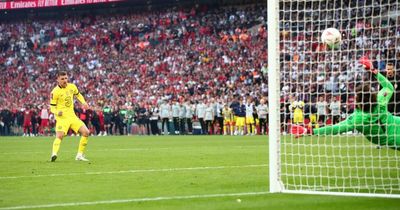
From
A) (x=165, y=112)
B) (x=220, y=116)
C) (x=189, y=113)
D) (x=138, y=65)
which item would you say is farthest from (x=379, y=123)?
(x=138, y=65)

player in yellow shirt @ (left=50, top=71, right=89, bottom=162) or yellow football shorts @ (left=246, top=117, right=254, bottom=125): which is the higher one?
player in yellow shirt @ (left=50, top=71, right=89, bottom=162)

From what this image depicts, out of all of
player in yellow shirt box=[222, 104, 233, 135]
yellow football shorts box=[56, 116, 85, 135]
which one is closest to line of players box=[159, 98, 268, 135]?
player in yellow shirt box=[222, 104, 233, 135]

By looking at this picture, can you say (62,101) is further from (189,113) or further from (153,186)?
(189,113)

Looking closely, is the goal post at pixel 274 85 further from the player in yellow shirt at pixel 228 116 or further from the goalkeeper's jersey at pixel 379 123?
the player in yellow shirt at pixel 228 116

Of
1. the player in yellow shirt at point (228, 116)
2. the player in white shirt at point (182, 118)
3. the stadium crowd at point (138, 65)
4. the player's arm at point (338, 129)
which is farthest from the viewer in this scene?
the stadium crowd at point (138, 65)

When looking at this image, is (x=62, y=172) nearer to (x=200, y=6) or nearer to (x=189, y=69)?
(x=189, y=69)

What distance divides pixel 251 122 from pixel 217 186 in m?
28.7

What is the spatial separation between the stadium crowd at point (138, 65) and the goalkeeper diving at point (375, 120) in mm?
27624

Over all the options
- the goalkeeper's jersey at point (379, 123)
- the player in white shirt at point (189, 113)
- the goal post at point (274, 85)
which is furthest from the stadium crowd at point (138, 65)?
the goal post at point (274, 85)

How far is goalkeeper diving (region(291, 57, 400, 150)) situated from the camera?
41.4ft

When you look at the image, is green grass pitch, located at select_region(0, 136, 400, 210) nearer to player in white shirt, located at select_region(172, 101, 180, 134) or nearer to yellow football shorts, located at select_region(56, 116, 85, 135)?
yellow football shorts, located at select_region(56, 116, 85, 135)

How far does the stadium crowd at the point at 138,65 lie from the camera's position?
45.6m

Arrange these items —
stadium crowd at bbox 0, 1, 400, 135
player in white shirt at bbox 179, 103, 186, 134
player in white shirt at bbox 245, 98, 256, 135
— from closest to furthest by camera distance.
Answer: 1. player in white shirt at bbox 245, 98, 256, 135
2. player in white shirt at bbox 179, 103, 186, 134
3. stadium crowd at bbox 0, 1, 400, 135

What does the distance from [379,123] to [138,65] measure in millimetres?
41378
